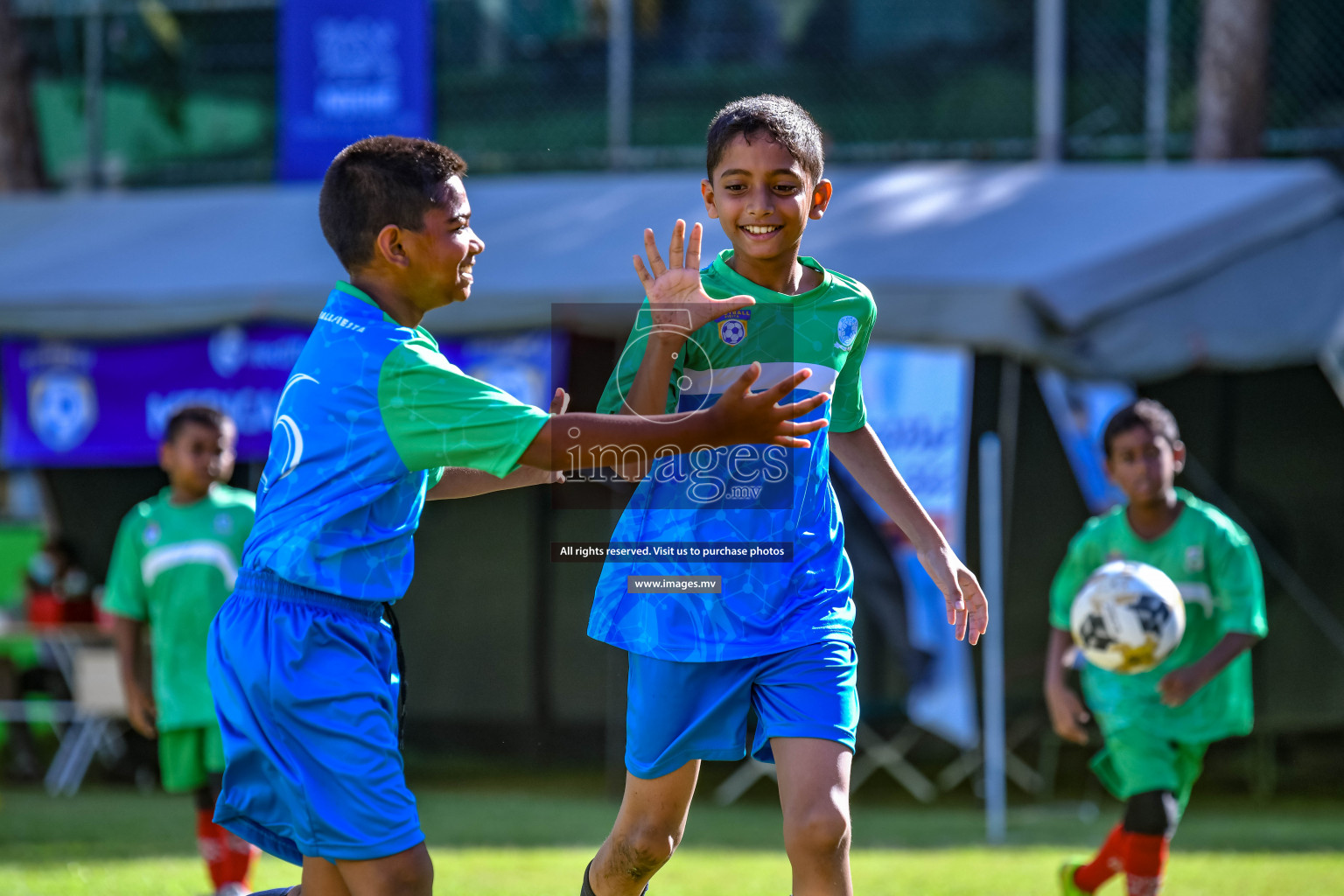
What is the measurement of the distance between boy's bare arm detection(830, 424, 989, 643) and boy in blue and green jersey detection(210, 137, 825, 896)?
2.59 feet

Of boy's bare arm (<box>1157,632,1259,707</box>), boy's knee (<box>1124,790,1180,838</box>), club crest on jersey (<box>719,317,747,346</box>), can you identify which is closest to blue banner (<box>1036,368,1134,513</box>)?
boy's bare arm (<box>1157,632,1259,707</box>)

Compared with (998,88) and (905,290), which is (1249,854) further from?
(998,88)

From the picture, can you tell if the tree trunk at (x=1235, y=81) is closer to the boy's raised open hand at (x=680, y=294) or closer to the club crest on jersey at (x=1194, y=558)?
the club crest on jersey at (x=1194, y=558)

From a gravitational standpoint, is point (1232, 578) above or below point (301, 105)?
below

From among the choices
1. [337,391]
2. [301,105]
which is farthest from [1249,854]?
[301,105]

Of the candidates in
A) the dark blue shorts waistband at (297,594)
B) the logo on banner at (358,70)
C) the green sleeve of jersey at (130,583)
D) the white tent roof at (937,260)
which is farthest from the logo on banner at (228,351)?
the dark blue shorts waistband at (297,594)

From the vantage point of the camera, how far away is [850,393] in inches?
146

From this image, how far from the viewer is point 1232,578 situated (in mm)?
5160

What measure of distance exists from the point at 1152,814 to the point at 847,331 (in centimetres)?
225

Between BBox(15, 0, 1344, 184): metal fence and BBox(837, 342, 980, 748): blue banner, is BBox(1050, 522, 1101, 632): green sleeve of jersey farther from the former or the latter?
BBox(15, 0, 1344, 184): metal fence

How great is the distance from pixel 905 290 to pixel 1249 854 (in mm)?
3045

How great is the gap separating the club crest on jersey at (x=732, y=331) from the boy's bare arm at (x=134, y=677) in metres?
3.20

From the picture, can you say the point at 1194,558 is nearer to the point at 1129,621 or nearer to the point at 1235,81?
the point at 1129,621

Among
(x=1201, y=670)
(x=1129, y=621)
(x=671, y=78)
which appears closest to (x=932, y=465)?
(x=1129, y=621)
